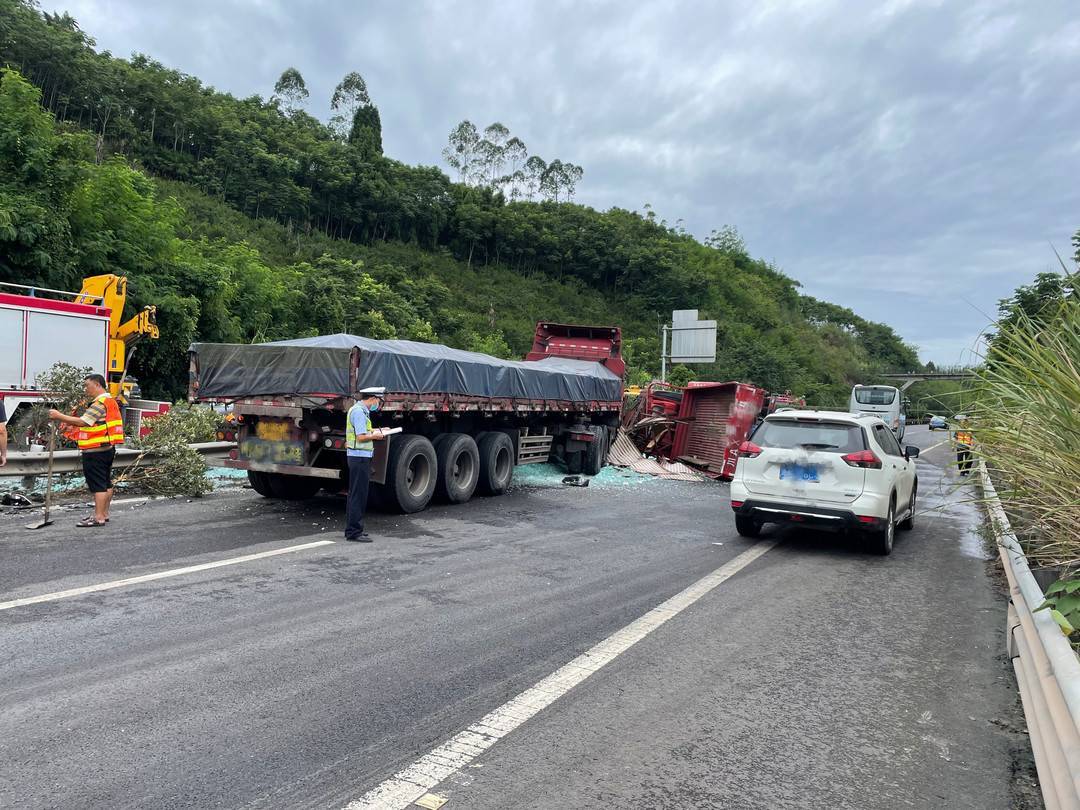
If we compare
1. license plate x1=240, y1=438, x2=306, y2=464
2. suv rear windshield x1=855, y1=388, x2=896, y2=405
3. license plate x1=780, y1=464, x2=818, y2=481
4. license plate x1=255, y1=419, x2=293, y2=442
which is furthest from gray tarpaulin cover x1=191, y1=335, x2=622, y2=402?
suv rear windshield x1=855, y1=388, x2=896, y2=405

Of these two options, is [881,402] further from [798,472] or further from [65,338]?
[65,338]

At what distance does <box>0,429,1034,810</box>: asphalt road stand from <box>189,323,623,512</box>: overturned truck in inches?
66.9

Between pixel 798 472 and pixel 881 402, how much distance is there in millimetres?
25122

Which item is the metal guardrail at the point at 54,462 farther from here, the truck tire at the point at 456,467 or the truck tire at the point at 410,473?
the truck tire at the point at 456,467

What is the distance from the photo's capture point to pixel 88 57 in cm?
5541

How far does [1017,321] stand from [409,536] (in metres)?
6.21

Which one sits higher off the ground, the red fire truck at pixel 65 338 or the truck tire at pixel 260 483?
the red fire truck at pixel 65 338

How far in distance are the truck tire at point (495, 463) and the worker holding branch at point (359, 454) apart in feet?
11.1

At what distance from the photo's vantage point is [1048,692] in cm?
312

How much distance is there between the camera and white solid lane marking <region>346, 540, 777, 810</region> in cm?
287

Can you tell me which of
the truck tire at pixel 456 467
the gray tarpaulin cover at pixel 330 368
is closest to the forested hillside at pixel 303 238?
the gray tarpaulin cover at pixel 330 368

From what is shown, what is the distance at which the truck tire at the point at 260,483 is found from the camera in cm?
1023

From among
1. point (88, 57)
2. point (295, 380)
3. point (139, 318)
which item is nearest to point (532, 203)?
point (88, 57)

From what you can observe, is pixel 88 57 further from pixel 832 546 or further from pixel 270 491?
pixel 832 546
